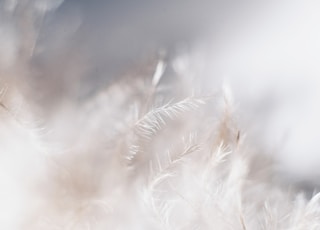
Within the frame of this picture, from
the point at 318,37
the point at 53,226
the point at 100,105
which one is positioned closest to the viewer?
the point at 53,226

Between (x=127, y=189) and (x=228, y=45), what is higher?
(x=228, y=45)

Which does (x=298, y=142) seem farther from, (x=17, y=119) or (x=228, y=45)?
(x=17, y=119)

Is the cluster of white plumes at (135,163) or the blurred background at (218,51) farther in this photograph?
the blurred background at (218,51)

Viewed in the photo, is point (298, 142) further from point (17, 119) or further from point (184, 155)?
point (17, 119)

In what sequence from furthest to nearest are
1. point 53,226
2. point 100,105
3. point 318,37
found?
point 318,37 < point 100,105 < point 53,226

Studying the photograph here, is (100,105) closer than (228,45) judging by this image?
Yes

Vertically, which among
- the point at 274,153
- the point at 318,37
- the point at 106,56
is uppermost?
the point at 106,56

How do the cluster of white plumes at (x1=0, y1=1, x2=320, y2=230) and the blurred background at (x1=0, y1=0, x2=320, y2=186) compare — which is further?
the blurred background at (x1=0, y1=0, x2=320, y2=186)

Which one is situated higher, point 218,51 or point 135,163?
point 218,51

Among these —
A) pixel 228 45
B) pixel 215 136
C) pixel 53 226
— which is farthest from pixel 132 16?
pixel 53 226

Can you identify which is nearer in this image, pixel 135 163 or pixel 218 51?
pixel 135 163
